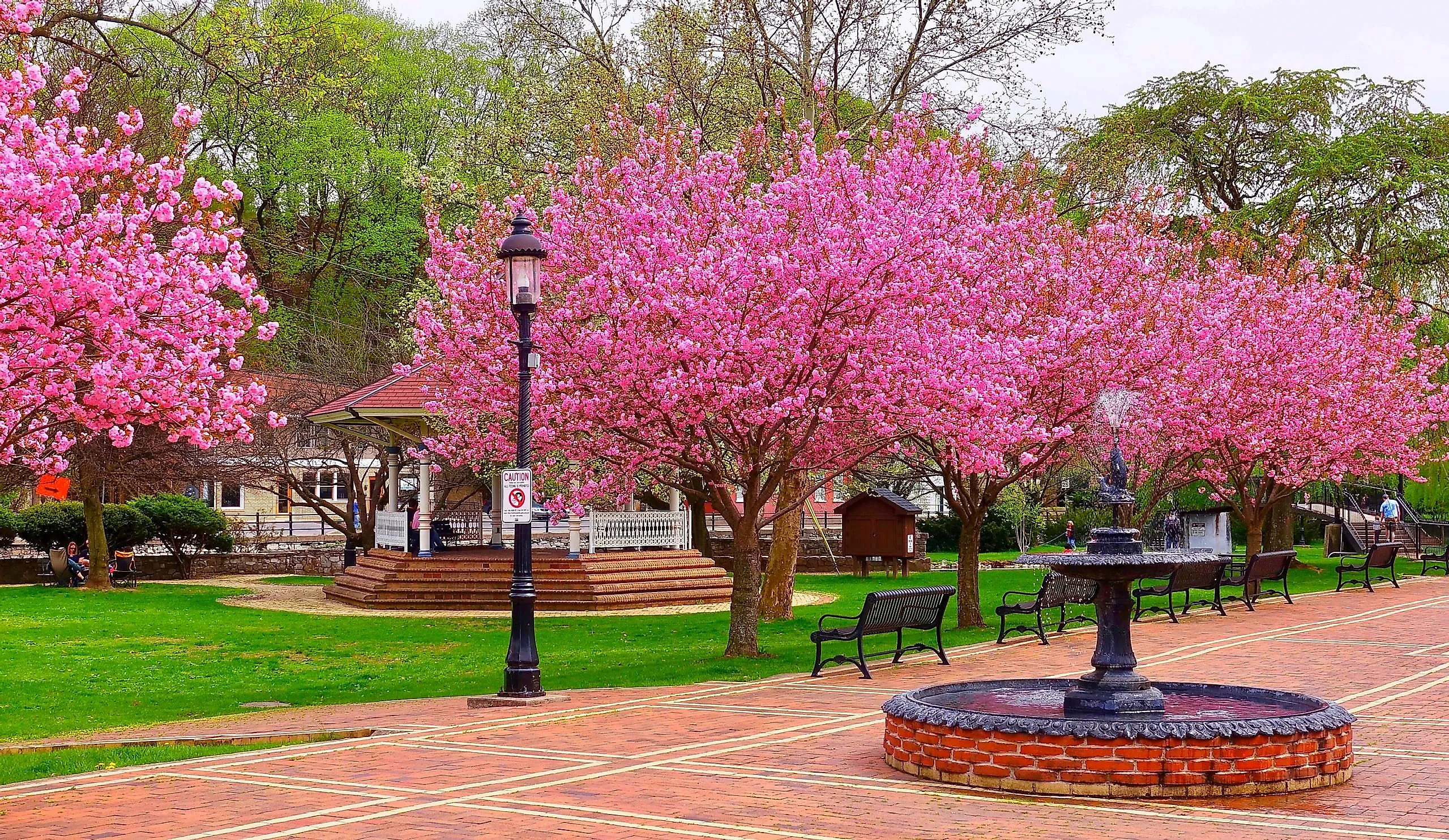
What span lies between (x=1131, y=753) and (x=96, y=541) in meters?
28.7

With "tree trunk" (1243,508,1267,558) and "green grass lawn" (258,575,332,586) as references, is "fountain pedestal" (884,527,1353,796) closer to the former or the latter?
"tree trunk" (1243,508,1267,558)

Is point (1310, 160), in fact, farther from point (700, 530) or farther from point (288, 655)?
point (288, 655)

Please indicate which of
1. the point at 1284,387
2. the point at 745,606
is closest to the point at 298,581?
the point at 745,606

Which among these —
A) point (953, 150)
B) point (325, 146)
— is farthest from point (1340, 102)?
point (325, 146)

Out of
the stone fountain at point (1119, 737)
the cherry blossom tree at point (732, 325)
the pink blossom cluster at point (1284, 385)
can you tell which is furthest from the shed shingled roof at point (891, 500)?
the stone fountain at point (1119, 737)

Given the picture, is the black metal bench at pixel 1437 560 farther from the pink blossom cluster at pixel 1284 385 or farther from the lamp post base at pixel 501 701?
the lamp post base at pixel 501 701

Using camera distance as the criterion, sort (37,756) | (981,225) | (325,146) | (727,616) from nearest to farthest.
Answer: (37,756) → (981,225) → (727,616) → (325,146)

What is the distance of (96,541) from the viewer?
32.7 m

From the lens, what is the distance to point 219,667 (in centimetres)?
1933

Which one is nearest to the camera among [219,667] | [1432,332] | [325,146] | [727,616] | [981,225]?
[981,225]

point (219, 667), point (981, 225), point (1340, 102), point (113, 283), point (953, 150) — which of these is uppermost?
point (1340, 102)

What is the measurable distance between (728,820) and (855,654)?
33.4 feet

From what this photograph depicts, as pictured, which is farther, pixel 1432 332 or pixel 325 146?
pixel 325 146

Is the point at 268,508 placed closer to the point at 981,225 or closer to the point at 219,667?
the point at 219,667
